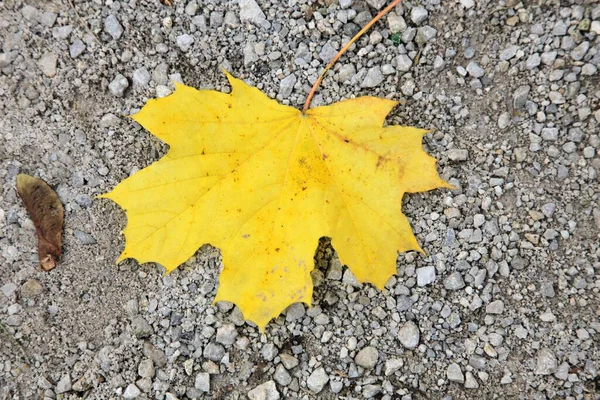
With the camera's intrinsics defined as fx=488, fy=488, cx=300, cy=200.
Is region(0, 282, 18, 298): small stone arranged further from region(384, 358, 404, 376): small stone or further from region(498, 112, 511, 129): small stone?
region(498, 112, 511, 129): small stone

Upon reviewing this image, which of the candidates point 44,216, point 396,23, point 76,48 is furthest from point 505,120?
point 44,216

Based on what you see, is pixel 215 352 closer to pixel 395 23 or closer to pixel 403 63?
pixel 403 63

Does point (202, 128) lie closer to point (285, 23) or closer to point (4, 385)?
point (285, 23)

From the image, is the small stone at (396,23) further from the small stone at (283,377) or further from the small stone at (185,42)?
the small stone at (283,377)

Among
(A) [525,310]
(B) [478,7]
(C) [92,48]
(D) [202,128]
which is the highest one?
(B) [478,7]

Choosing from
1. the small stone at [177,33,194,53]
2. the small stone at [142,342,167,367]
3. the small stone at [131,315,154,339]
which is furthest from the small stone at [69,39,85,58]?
the small stone at [142,342,167,367]

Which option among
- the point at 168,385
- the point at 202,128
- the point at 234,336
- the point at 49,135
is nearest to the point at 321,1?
the point at 202,128
